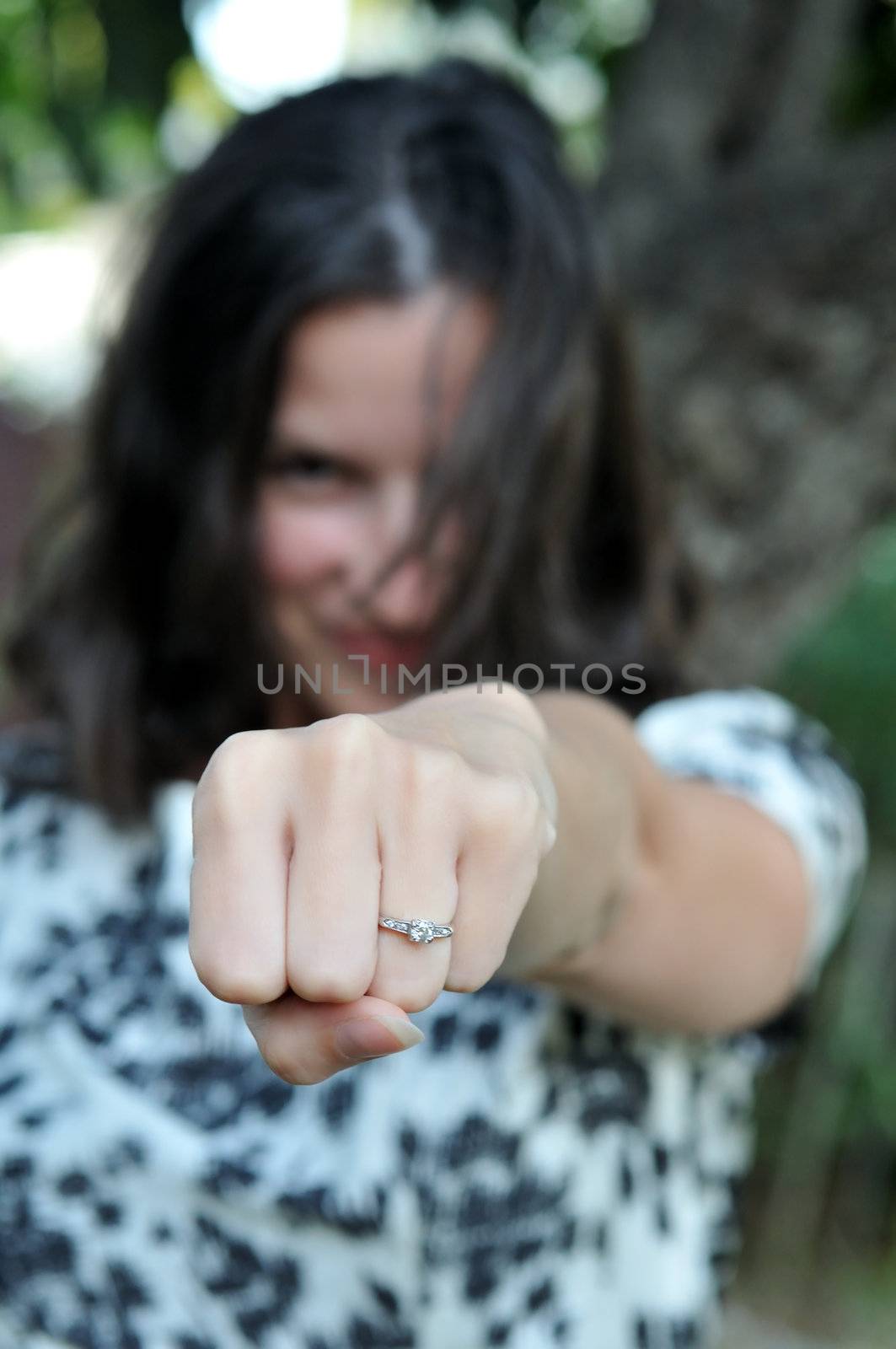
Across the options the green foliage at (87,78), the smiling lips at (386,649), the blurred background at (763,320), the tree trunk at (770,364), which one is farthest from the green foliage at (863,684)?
the green foliage at (87,78)

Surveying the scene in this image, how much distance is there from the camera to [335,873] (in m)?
0.28

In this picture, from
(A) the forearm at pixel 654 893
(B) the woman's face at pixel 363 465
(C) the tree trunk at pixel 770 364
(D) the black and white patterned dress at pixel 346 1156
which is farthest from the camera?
(C) the tree trunk at pixel 770 364

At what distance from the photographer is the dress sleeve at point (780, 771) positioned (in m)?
0.73

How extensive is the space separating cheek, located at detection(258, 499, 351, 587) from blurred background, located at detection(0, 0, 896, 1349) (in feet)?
0.98

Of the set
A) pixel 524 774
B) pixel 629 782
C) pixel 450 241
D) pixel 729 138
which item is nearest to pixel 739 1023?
pixel 629 782

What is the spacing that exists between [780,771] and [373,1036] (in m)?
0.54

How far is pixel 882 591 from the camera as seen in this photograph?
1566mm

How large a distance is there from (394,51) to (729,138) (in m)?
0.45

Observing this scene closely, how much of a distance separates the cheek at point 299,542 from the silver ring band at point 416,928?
0.54 meters

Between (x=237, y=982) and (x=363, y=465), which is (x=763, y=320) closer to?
(x=363, y=465)

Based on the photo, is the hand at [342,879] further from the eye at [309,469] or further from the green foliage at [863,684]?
the green foliage at [863,684]

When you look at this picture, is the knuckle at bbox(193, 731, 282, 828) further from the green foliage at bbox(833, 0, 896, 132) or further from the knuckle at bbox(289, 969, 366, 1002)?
the green foliage at bbox(833, 0, 896, 132)

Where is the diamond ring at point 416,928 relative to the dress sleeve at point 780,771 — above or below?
above

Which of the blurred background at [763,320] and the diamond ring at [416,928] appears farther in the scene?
the blurred background at [763,320]
